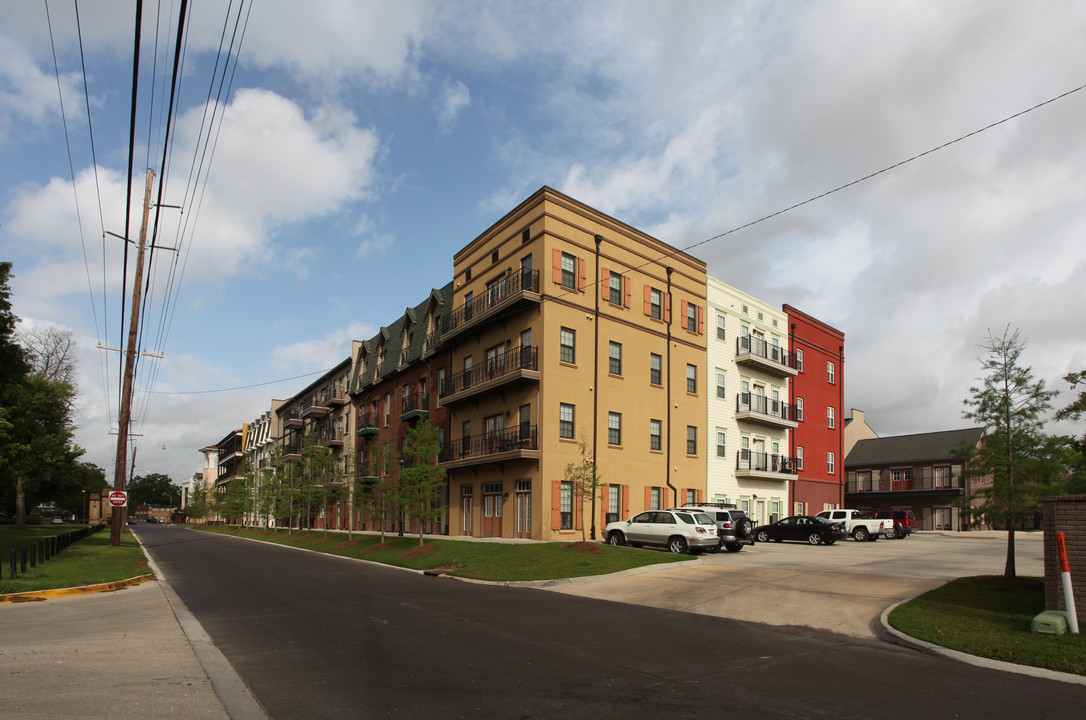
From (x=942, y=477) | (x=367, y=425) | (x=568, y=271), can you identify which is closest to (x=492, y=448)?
(x=568, y=271)

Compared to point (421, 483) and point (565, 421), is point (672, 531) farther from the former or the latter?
point (421, 483)

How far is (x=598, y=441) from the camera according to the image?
31953 millimetres

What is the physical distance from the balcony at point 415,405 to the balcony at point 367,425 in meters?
4.61

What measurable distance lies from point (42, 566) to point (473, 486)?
18.3m

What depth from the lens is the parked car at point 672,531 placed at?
2495cm

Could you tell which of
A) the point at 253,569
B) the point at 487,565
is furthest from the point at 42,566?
the point at 487,565

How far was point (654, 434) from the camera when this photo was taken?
35031mm

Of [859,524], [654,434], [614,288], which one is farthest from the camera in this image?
[859,524]

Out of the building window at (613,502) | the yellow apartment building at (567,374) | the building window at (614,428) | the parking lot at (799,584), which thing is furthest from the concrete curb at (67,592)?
the building window at (614,428)

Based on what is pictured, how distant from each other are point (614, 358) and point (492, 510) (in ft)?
30.3

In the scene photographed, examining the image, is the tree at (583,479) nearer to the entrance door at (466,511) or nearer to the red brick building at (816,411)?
the entrance door at (466,511)

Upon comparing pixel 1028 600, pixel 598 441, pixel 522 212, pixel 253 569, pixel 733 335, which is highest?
pixel 522 212

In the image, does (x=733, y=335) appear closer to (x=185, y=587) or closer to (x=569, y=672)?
(x=185, y=587)

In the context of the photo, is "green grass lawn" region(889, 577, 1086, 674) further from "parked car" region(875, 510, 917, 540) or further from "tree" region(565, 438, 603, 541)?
"parked car" region(875, 510, 917, 540)
